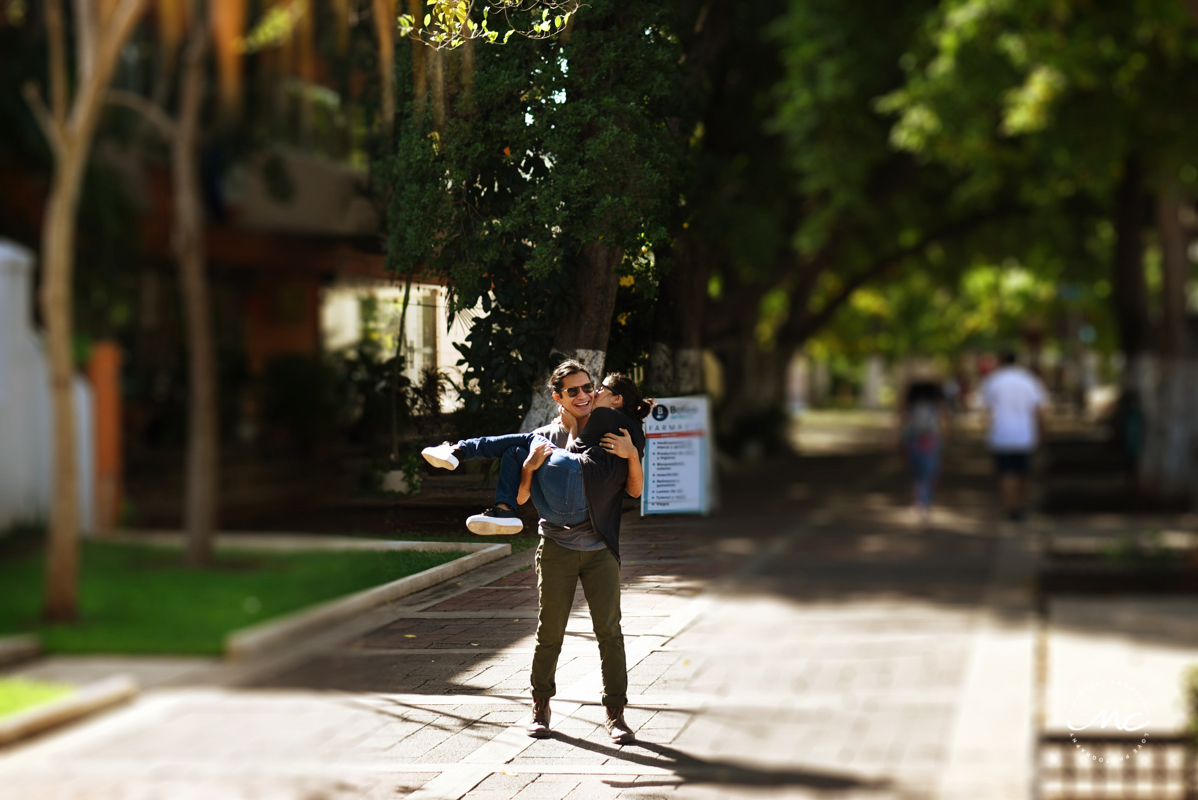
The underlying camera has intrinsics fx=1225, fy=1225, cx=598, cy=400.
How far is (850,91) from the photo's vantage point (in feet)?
40.1

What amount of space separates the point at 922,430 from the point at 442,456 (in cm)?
1353

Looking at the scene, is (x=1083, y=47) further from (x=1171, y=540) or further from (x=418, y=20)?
(x=418, y=20)

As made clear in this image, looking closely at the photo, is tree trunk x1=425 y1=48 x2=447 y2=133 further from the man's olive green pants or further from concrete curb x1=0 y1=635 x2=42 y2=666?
concrete curb x1=0 y1=635 x2=42 y2=666

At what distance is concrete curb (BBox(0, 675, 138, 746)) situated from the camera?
91 cm

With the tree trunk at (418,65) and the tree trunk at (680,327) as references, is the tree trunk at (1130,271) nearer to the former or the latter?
the tree trunk at (680,327)

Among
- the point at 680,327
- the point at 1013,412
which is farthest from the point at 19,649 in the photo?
the point at 1013,412

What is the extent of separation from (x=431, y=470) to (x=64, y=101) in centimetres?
54

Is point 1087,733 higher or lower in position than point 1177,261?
lower

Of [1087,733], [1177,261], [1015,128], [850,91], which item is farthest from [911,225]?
[1087,733]

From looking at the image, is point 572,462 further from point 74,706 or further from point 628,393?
point 74,706

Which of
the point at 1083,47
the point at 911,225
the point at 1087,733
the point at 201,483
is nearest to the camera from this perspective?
the point at 201,483

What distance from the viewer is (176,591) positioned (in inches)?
42.4

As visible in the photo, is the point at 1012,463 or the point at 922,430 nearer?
the point at 1012,463

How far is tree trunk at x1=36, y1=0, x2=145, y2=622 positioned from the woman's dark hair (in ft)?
1.44
